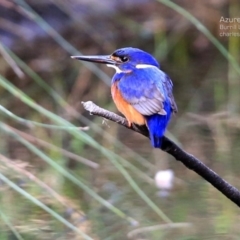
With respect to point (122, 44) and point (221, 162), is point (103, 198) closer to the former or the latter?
point (221, 162)

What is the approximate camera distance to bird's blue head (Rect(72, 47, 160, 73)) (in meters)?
2.26

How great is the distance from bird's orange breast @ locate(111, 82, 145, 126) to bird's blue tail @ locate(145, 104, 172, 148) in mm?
25

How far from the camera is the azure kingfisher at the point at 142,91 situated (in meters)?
1.98

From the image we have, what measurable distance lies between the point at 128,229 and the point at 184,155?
912 mm

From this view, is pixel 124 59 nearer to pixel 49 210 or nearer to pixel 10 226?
pixel 49 210

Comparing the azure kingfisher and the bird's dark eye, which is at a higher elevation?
the bird's dark eye

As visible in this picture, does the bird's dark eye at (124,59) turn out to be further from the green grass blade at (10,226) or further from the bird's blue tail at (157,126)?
the green grass blade at (10,226)

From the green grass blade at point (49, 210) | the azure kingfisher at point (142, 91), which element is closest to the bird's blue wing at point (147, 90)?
the azure kingfisher at point (142, 91)

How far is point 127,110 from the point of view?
2090 mm

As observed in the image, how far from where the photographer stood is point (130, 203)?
9.55 ft

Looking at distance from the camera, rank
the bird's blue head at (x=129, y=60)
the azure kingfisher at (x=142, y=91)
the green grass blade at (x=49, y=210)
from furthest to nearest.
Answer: the green grass blade at (x=49, y=210) < the bird's blue head at (x=129, y=60) < the azure kingfisher at (x=142, y=91)

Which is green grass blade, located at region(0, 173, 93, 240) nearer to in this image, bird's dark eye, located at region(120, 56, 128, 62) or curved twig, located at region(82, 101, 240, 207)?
bird's dark eye, located at region(120, 56, 128, 62)

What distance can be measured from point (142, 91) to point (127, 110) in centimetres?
7

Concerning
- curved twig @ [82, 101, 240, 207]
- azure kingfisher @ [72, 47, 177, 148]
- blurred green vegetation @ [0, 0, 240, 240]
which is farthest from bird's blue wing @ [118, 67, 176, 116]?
blurred green vegetation @ [0, 0, 240, 240]
